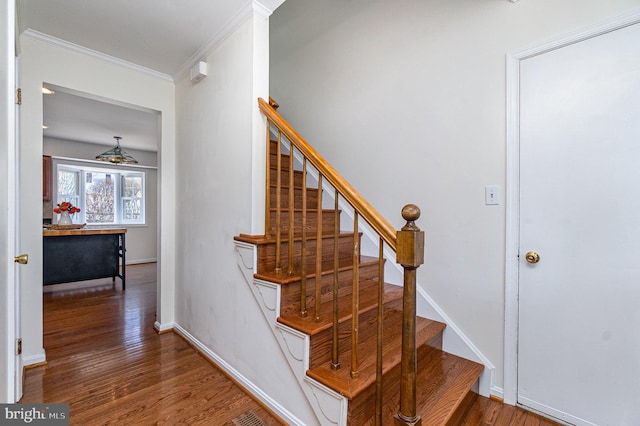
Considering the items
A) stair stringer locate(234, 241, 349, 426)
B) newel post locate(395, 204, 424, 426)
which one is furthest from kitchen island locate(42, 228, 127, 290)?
newel post locate(395, 204, 424, 426)

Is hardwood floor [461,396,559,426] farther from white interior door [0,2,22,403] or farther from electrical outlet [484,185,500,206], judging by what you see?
white interior door [0,2,22,403]

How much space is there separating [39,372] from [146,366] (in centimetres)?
72

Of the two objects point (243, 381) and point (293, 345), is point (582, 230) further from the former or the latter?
point (243, 381)

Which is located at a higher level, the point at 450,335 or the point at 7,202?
the point at 7,202

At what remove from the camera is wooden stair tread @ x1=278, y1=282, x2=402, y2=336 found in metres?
1.41

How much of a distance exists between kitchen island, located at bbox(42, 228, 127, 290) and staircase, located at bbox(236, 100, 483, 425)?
3502mm

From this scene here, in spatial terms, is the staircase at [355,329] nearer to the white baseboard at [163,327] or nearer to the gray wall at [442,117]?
the gray wall at [442,117]

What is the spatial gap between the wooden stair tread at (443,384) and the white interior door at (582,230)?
302 mm

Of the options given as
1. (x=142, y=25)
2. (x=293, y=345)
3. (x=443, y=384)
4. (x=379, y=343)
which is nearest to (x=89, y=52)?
(x=142, y=25)

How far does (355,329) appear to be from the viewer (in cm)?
124

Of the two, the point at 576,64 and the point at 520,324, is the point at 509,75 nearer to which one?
the point at 576,64

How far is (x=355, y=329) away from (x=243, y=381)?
43.2 inches

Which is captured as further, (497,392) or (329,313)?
(497,392)

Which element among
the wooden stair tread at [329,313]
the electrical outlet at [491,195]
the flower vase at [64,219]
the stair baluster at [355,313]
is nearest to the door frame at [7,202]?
the wooden stair tread at [329,313]
